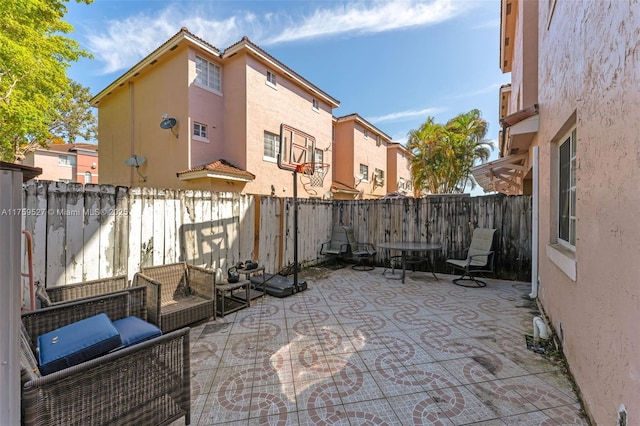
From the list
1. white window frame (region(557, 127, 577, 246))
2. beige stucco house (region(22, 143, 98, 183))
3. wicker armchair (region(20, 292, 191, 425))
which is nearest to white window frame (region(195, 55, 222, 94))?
wicker armchair (region(20, 292, 191, 425))

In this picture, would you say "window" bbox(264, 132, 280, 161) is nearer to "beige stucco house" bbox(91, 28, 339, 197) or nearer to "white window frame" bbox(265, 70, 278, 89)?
"beige stucco house" bbox(91, 28, 339, 197)

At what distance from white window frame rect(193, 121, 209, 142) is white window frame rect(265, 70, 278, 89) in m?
2.89

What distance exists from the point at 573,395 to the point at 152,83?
1305 cm

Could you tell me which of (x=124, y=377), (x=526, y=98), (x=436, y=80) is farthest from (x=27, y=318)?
(x=436, y=80)

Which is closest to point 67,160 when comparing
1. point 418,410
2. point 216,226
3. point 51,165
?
point 51,165

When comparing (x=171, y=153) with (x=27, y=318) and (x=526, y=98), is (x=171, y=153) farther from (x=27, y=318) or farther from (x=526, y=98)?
(x=526, y=98)

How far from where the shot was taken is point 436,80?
8.67 metres

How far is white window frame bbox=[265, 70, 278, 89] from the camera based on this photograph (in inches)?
394

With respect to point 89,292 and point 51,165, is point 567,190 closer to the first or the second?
point 89,292

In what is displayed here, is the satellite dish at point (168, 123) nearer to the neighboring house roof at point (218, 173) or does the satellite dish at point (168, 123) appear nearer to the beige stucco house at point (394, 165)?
the neighboring house roof at point (218, 173)

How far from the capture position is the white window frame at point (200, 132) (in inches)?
356

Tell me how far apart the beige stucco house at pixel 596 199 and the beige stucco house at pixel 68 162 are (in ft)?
98.7

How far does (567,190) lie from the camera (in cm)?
308

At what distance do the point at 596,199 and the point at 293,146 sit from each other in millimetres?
5391
